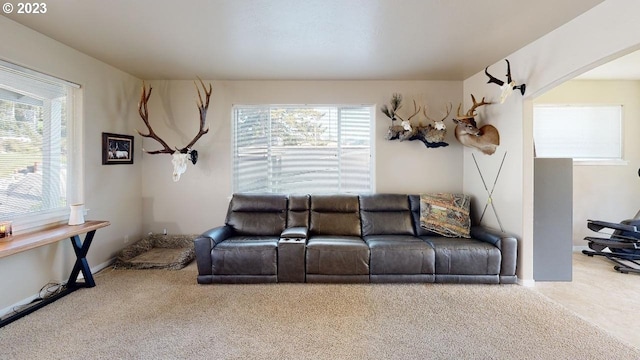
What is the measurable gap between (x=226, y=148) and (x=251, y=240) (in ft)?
5.34

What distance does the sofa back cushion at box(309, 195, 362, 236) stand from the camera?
3.85 metres

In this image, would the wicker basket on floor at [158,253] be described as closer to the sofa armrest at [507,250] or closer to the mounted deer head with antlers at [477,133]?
the sofa armrest at [507,250]

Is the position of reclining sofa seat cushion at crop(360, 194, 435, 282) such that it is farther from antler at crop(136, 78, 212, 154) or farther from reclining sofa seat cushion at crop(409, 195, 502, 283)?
antler at crop(136, 78, 212, 154)

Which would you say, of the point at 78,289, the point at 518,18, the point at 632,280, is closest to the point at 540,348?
the point at 632,280

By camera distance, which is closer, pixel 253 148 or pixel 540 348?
pixel 540 348

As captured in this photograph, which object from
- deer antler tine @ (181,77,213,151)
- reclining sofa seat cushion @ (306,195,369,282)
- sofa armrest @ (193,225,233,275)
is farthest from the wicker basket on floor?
reclining sofa seat cushion @ (306,195,369,282)

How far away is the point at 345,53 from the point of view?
3246 mm

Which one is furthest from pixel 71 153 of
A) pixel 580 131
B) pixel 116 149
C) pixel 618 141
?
pixel 618 141

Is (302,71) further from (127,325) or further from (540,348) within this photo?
(540,348)

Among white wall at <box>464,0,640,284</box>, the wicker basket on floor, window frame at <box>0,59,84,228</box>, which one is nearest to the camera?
white wall at <box>464,0,640,284</box>

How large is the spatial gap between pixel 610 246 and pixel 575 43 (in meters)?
2.86

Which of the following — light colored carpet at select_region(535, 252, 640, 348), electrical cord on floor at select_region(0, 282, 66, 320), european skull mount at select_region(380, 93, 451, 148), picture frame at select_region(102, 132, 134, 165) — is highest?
european skull mount at select_region(380, 93, 451, 148)

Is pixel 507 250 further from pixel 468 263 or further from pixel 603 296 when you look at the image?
pixel 603 296

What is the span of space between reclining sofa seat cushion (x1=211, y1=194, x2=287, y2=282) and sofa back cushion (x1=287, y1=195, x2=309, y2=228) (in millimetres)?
85
